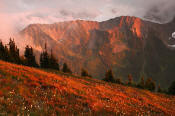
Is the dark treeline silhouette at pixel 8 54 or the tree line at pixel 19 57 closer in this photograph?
the dark treeline silhouette at pixel 8 54

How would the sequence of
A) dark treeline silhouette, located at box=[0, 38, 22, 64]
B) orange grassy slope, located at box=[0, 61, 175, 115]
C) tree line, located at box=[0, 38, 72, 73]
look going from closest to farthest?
orange grassy slope, located at box=[0, 61, 175, 115]
dark treeline silhouette, located at box=[0, 38, 22, 64]
tree line, located at box=[0, 38, 72, 73]

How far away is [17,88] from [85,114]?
421 cm

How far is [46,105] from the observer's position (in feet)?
16.7

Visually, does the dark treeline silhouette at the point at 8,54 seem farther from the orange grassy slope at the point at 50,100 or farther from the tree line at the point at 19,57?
the orange grassy slope at the point at 50,100

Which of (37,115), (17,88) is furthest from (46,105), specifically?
(17,88)

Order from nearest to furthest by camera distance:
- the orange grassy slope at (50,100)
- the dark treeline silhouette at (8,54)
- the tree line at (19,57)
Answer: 1. the orange grassy slope at (50,100)
2. the dark treeline silhouette at (8,54)
3. the tree line at (19,57)

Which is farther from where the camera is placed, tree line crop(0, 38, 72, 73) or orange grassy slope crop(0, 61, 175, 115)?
tree line crop(0, 38, 72, 73)

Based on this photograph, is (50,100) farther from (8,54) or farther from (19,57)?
(19,57)

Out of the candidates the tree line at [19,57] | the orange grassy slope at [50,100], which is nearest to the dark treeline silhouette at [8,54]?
the tree line at [19,57]

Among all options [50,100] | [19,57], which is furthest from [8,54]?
[50,100]

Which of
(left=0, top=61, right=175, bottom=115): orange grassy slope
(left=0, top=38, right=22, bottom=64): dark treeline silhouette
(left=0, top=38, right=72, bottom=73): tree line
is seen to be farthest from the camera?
(left=0, top=38, right=72, bottom=73): tree line

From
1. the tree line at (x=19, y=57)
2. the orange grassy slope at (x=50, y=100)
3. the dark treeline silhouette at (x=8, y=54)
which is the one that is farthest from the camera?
the tree line at (x=19, y=57)

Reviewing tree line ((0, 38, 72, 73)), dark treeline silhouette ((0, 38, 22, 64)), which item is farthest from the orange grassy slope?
tree line ((0, 38, 72, 73))

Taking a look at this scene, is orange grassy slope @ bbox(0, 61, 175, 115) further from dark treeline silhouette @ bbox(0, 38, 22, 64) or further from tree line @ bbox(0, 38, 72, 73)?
tree line @ bbox(0, 38, 72, 73)
